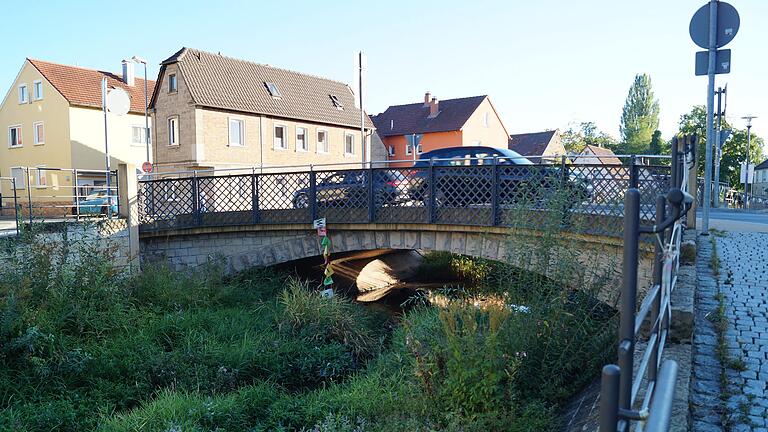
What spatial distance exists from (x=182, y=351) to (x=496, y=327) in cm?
583

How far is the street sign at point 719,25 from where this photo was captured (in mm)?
7738

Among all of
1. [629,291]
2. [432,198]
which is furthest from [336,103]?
[629,291]

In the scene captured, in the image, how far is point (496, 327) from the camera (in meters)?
5.34

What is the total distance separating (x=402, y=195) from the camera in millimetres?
11898

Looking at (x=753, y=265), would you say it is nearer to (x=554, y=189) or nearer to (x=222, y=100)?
(x=554, y=189)

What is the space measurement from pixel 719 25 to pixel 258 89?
28.2 m

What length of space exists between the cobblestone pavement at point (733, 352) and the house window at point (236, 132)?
2674 cm

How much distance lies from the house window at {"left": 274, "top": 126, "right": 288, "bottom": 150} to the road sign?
2709 cm

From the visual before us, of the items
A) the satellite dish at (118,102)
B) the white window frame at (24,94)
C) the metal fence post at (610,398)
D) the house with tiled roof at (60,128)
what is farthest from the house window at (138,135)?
the metal fence post at (610,398)

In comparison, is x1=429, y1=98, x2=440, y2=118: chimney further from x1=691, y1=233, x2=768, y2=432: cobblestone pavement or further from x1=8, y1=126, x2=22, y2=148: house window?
x1=691, y1=233, x2=768, y2=432: cobblestone pavement

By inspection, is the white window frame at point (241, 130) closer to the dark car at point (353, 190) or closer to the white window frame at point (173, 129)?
the white window frame at point (173, 129)

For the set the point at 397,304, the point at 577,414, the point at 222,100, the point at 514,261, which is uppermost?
the point at 222,100

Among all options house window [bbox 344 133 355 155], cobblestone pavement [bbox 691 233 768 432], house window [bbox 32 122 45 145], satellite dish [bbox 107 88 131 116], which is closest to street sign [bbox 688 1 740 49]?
cobblestone pavement [bbox 691 233 768 432]

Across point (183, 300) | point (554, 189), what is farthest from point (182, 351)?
point (554, 189)
